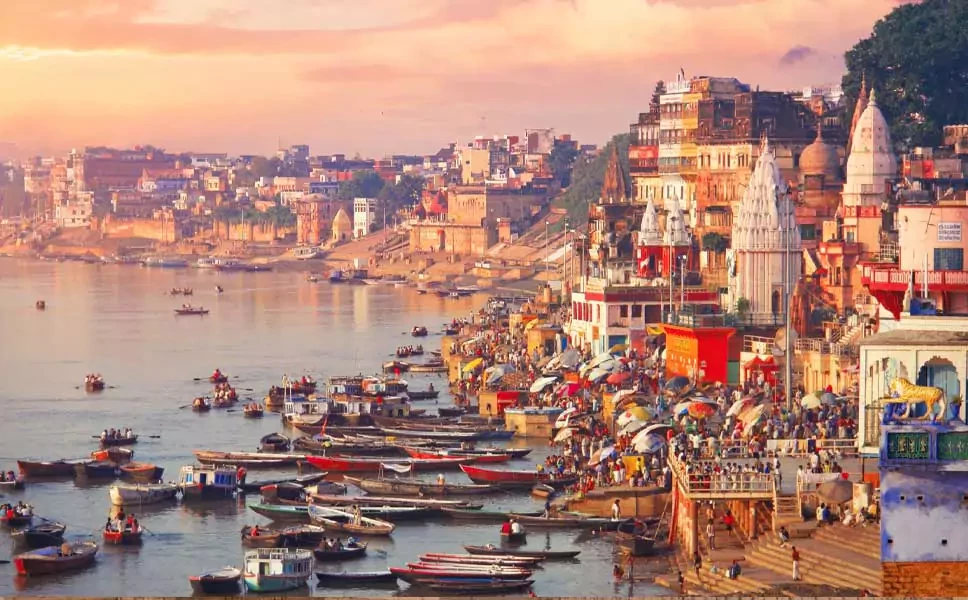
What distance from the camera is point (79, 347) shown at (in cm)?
7788

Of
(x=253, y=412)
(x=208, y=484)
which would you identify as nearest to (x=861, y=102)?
(x=253, y=412)

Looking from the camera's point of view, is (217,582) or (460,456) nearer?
(217,582)

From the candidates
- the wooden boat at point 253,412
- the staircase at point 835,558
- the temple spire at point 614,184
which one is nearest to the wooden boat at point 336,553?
the staircase at point 835,558

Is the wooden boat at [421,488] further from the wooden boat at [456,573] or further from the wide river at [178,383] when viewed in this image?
the wooden boat at [456,573]

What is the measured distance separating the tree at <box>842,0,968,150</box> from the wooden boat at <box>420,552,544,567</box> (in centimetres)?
3351

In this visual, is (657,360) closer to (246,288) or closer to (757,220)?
(757,220)

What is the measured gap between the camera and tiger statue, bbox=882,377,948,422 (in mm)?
18969

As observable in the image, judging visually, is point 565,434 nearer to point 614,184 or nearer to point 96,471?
point 96,471

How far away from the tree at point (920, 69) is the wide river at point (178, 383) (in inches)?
610

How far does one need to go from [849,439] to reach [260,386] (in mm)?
33740

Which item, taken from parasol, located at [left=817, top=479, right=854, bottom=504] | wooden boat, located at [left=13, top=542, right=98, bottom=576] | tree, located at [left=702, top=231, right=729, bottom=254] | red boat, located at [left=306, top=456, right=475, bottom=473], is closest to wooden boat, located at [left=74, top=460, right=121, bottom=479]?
red boat, located at [left=306, top=456, right=475, bottom=473]

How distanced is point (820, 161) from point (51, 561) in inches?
1281

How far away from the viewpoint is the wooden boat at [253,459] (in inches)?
1663

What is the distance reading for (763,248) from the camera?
156ft
